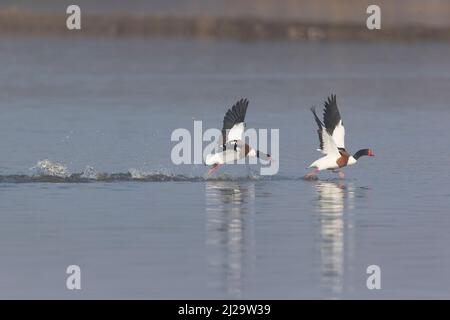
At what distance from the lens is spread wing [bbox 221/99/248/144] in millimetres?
23156

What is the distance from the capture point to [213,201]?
68.3 ft

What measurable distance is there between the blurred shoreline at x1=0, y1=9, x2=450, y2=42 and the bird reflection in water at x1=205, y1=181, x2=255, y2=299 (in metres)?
40.5

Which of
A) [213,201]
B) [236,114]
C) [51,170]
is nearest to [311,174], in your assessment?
[236,114]

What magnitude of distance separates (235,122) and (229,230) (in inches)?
199

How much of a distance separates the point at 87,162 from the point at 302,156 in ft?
11.2

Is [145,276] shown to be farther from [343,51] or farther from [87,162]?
[343,51]

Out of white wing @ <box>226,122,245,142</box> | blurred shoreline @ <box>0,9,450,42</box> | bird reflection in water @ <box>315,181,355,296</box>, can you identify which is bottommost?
bird reflection in water @ <box>315,181,355,296</box>

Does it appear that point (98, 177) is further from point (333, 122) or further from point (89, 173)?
point (333, 122)

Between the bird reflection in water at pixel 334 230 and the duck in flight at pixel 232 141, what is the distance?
4.24 ft

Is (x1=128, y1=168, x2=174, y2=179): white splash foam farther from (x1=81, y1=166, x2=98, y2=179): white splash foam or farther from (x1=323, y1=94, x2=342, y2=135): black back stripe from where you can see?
(x1=323, y1=94, x2=342, y2=135): black back stripe

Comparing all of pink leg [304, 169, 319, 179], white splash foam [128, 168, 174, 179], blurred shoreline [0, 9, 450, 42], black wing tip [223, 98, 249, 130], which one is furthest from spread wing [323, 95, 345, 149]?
blurred shoreline [0, 9, 450, 42]

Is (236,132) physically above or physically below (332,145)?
above

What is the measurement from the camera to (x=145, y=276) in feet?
51.0

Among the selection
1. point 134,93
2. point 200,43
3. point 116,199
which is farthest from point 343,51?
point 116,199
